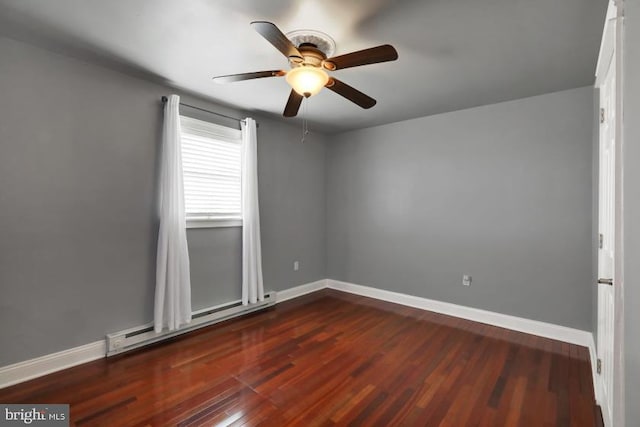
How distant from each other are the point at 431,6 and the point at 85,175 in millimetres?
2853

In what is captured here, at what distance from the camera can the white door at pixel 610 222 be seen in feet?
3.84

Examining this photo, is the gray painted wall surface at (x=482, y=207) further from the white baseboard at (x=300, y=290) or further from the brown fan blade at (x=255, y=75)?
the brown fan blade at (x=255, y=75)

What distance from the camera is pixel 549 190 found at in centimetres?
299

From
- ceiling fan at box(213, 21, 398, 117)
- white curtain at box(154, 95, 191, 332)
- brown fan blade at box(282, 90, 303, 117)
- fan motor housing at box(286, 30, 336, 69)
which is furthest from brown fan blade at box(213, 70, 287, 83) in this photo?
white curtain at box(154, 95, 191, 332)

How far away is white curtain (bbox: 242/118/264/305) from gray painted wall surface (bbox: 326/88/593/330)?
1.58 meters

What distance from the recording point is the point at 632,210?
105 centimetres

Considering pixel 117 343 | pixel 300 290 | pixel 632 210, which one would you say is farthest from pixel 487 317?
A: pixel 117 343

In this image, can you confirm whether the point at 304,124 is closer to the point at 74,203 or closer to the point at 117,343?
the point at 74,203

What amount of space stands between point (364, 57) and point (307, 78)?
0.38 metres

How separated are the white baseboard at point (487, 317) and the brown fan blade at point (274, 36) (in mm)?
3297

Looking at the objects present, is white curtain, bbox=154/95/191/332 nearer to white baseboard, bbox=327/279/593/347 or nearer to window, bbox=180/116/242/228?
window, bbox=180/116/242/228

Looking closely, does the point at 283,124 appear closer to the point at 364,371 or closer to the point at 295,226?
the point at 295,226

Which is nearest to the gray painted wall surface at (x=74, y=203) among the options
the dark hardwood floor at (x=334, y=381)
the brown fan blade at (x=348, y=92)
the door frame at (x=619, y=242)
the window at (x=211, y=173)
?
the window at (x=211, y=173)

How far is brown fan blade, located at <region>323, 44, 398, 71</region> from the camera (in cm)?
167
